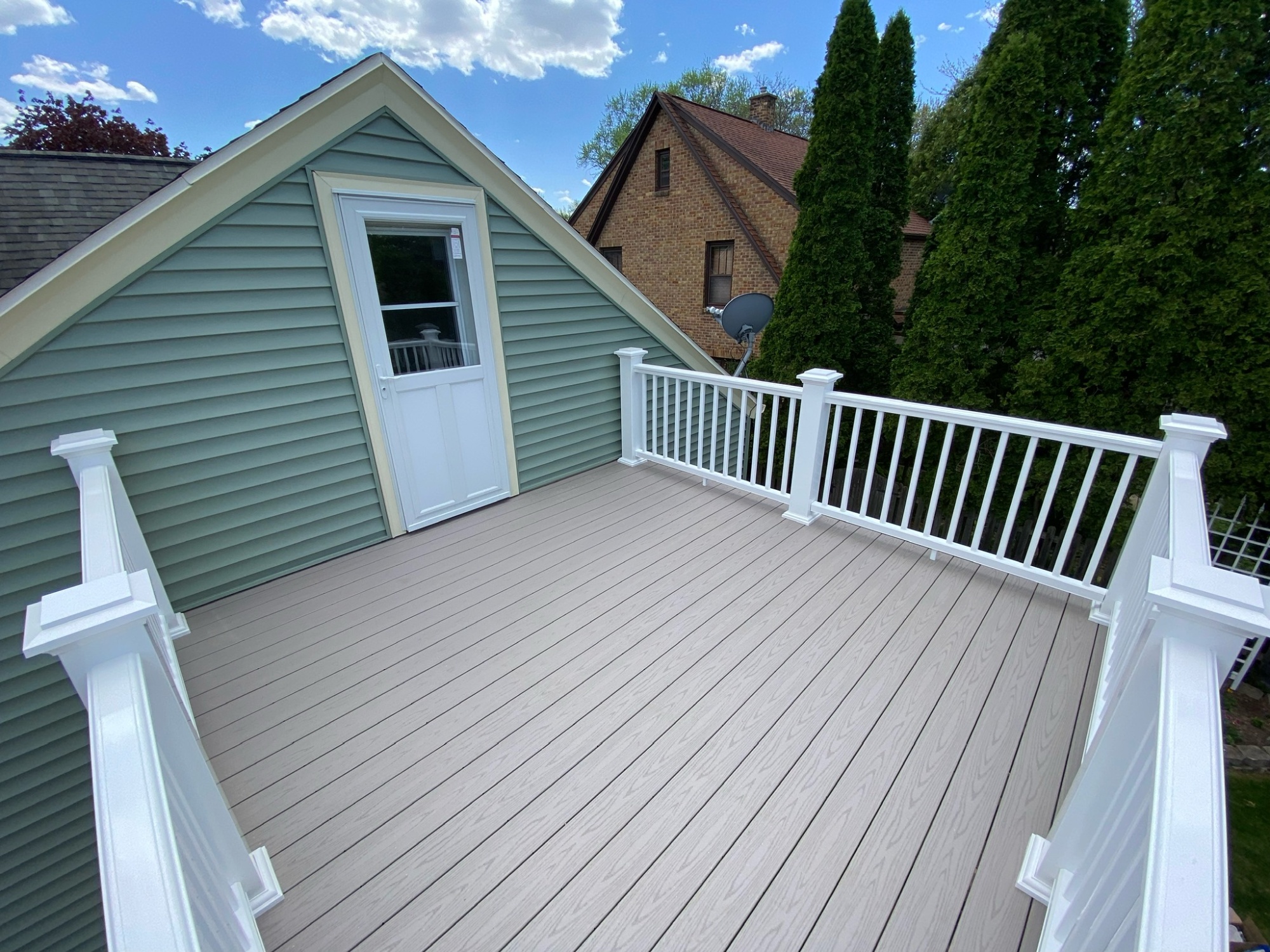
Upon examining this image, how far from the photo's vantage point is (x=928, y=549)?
298 cm

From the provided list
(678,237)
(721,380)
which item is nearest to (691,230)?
(678,237)

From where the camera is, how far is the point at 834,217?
5.57 m

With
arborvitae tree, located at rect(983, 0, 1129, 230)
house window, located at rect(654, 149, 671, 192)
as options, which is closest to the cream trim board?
arborvitae tree, located at rect(983, 0, 1129, 230)

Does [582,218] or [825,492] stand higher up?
[582,218]

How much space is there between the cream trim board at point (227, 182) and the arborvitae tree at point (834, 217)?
3616 millimetres

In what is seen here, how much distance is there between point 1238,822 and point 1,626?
22.1 ft

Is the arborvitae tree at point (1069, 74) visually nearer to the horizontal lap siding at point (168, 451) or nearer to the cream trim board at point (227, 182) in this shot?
the cream trim board at point (227, 182)

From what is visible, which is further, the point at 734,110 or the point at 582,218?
the point at 734,110

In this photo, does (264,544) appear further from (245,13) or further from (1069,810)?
(245,13)

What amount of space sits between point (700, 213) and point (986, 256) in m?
7.85

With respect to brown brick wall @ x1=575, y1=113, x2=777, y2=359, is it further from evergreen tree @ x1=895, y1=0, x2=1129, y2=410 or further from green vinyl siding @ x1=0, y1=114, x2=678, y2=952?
green vinyl siding @ x1=0, y1=114, x2=678, y2=952

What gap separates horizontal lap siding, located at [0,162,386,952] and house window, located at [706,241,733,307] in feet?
31.5

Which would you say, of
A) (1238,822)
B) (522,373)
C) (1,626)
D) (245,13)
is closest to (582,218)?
(245,13)

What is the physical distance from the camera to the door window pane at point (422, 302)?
9.92 ft
